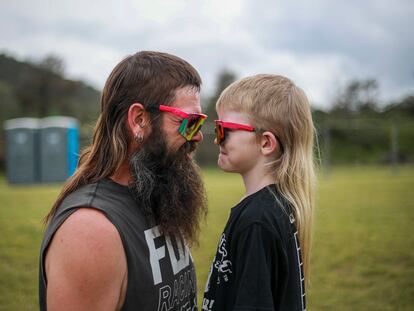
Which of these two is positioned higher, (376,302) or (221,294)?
(221,294)

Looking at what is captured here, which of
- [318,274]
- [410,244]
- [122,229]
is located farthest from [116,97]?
[410,244]

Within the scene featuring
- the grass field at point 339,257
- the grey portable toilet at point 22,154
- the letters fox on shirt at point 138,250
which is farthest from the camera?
the grey portable toilet at point 22,154

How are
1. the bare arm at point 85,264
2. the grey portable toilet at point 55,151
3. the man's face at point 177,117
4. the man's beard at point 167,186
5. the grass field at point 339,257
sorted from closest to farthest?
1. the bare arm at point 85,264
2. the man's beard at point 167,186
3. the man's face at point 177,117
4. the grass field at point 339,257
5. the grey portable toilet at point 55,151

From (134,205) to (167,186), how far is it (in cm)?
27

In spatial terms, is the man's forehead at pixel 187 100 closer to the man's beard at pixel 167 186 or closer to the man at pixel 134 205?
the man at pixel 134 205

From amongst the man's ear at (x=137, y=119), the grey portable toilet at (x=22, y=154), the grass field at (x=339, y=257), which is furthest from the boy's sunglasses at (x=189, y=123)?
the grey portable toilet at (x=22, y=154)

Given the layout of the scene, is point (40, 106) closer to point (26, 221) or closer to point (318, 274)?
point (26, 221)

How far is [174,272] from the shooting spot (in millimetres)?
1741

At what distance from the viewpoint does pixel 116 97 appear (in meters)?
1.79

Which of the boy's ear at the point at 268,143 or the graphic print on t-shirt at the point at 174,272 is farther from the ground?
the boy's ear at the point at 268,143

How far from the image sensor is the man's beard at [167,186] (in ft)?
5.79

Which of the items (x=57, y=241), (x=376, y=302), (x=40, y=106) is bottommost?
(x=376, y=302)

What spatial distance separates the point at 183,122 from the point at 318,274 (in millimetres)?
4015

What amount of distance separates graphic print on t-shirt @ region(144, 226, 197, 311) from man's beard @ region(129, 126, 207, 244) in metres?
0.06
